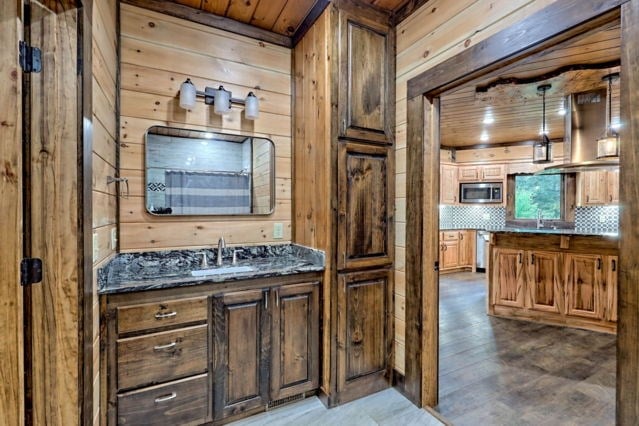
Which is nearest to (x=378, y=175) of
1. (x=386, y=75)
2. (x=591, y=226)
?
(x=386, y=75)

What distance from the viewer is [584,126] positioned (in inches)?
144

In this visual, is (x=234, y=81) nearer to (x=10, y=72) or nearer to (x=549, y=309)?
(x=10, y=72)

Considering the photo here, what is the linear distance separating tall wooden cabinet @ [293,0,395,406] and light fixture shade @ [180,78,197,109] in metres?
0.84

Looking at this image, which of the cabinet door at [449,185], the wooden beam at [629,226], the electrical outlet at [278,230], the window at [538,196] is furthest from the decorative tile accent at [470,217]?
the wooden beam at [629,226]

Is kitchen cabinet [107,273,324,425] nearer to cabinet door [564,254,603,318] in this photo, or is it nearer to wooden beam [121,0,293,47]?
wooden beam [121,0,293,47]

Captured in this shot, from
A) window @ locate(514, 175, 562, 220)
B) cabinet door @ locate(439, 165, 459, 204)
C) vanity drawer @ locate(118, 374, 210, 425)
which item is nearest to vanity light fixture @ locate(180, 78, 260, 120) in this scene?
vanity drawer @ locate(118, 374, 210, 425)

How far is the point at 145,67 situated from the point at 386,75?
1.73 metres

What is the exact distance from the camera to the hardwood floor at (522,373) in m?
2.02

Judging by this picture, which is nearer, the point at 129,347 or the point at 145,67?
the point at 129,347

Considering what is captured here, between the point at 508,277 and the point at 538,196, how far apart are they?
320cm

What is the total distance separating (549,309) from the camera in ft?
11.8

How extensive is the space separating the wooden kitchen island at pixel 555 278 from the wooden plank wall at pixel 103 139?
401 cm

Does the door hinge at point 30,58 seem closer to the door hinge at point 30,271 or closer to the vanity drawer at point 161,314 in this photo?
the door hinge at point 30,271

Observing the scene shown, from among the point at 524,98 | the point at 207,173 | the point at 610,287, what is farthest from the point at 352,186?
the point at 610,287
